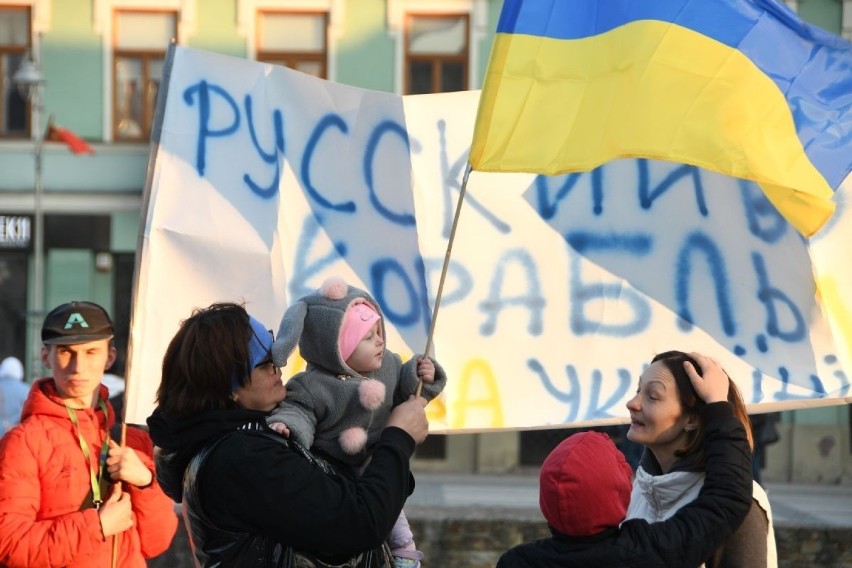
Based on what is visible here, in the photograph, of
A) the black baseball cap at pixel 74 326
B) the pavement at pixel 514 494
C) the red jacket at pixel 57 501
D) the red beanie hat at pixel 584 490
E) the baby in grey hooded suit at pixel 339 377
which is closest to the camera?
the red beanie hat at pixel 584 490

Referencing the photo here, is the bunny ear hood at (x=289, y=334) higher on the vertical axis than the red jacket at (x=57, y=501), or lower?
higher

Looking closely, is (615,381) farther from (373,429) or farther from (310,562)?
(310,562)

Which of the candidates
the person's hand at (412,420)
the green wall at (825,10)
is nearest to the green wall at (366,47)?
the green wall at (825,10)

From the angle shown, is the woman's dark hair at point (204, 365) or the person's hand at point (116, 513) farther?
the person's hand at point (116, 513)

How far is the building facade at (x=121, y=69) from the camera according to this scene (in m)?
18.7

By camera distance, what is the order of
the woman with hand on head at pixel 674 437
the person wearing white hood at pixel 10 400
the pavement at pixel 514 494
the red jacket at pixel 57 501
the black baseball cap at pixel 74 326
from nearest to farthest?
the woman with hand on head at pixel 674 437
the red jacket at pixel 57 501
the black baseball cap at pixel 74 326
the person wearing white hood at pixel 10 400
the pavement at pixel 514 494

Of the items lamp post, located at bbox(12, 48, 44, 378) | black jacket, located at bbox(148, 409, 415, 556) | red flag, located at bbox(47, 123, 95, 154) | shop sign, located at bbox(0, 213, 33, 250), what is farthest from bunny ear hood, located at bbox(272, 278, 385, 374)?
shop sign, located at bbox(0, 213, 33, 250)

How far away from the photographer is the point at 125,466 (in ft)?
14.0

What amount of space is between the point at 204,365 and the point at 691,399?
1.14m

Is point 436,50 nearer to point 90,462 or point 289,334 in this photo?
point 90,462

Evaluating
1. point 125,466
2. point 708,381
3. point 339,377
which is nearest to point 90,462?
point 125,466

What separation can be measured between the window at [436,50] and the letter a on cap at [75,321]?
1466 cm

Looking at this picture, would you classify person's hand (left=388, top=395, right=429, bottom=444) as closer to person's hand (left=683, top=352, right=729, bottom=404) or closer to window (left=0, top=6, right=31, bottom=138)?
person's hand (left=683, top=352, right=729, bottom=404)

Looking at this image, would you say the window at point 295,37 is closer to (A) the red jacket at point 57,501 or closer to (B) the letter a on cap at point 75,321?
(B) the letter a on cap at point 75,321
